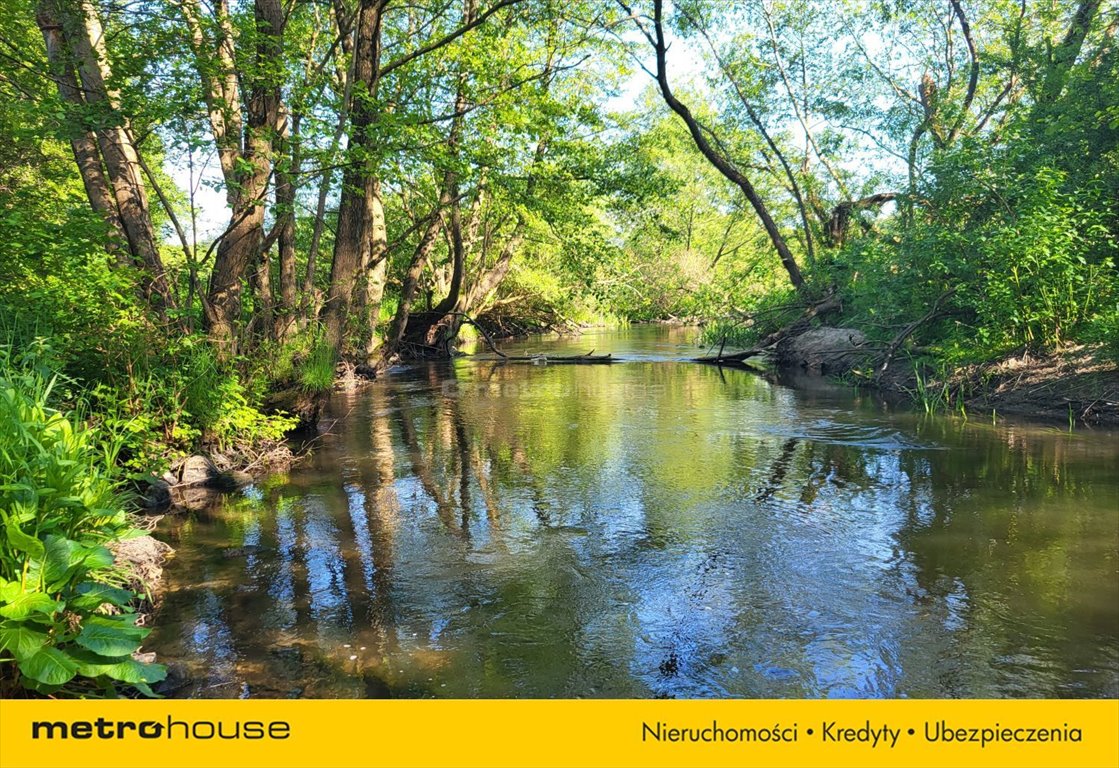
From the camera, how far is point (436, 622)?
434cm

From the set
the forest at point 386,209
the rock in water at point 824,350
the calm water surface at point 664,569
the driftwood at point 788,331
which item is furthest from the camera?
the driftwood at point 788,331

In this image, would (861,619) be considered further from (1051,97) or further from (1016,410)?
(1051,97)

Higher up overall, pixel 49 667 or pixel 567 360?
pixel 567 360

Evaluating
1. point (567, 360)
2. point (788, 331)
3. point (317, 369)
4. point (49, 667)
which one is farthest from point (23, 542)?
point (788, 331)

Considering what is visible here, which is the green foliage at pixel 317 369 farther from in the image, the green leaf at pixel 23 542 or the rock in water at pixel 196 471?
the green leaf at pixel 23 542

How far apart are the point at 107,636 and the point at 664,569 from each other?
138 inches

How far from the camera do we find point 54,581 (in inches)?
120

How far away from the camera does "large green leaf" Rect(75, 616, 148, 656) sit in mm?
2990

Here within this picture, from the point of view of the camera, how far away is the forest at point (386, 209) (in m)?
5.84

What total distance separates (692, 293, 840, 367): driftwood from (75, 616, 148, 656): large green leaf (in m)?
17.9

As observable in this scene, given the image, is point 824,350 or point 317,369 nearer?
point 317,369

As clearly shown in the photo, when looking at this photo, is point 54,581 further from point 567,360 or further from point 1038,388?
point 567,360

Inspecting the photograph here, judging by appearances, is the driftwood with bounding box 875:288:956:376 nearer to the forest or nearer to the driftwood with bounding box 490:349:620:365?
the forest

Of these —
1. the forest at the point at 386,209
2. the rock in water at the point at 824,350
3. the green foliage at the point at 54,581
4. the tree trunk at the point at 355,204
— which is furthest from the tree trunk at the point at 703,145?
the green foliage at the point at 54,581
